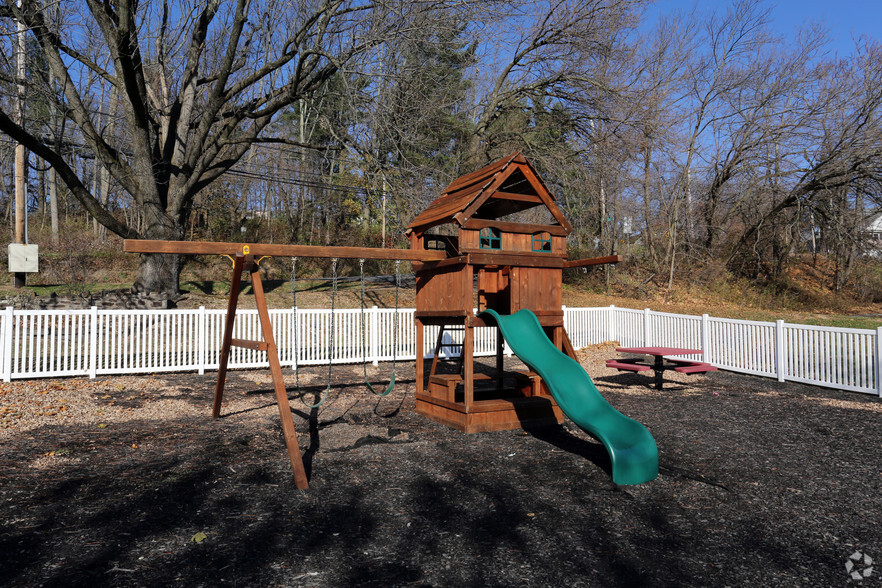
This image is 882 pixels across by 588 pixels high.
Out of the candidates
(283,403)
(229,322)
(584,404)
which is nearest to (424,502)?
(283,403)

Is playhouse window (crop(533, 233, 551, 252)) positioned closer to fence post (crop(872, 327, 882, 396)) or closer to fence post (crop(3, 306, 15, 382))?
fence post (crop(872, 327, 882, 396))

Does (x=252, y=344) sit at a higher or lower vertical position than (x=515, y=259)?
lower

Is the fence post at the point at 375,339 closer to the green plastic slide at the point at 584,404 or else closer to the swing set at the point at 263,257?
the swing set at the point at 263,257

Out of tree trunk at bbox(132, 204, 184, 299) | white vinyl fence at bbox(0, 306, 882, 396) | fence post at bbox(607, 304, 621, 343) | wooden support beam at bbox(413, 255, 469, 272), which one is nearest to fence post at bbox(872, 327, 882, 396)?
white vinyl fence at bbox(0, 306, 882, 396)

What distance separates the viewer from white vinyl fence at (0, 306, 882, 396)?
987 cm

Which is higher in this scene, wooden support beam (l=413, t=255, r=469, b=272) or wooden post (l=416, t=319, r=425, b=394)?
wooden support beam (l=413, t=255, r=469, b=272)

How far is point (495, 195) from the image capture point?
762cm

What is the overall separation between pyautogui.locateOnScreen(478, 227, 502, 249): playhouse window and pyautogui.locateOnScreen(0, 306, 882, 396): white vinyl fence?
2267mm

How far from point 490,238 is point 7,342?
921 centimetres

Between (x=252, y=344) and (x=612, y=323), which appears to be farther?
(x=612, y=323)

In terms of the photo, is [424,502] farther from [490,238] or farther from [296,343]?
[296,343]

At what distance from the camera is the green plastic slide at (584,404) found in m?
5.05

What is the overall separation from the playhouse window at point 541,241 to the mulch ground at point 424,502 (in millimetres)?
2581

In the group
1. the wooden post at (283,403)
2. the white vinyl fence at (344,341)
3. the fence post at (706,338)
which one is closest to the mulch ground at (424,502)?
the wooden post at (283,403)
